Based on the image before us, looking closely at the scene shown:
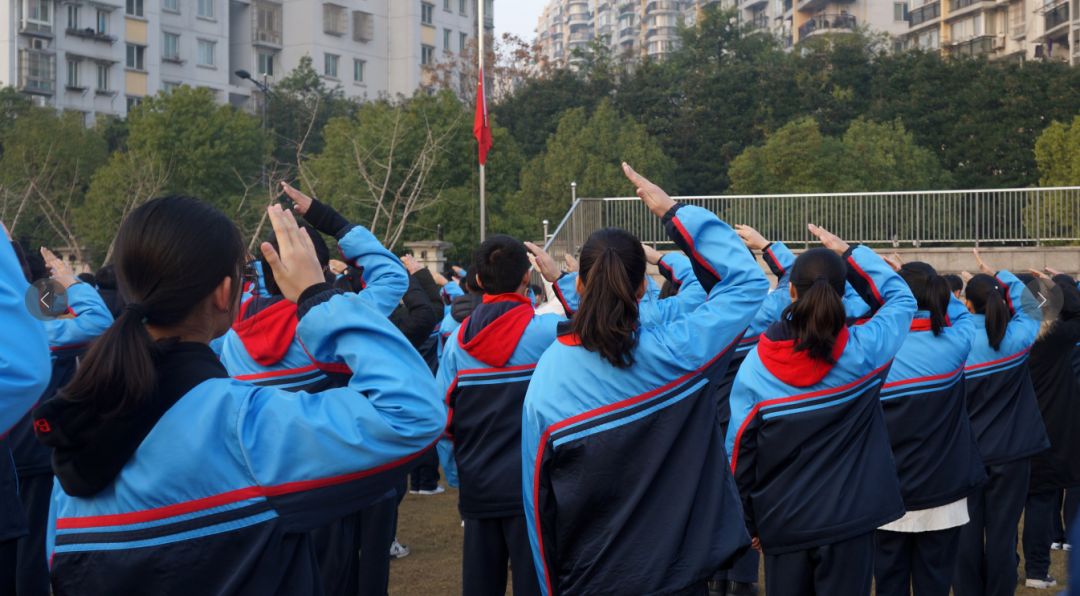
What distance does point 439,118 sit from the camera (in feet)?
83.2

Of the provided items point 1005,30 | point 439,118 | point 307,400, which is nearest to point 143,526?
point 307,400

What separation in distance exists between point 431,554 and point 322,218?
4807 millimetres

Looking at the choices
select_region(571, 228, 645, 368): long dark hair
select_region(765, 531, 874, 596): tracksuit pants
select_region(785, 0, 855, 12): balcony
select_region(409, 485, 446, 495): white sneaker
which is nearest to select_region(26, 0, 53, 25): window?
select_region(785, 0, 855, 12): balcony

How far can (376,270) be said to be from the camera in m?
5.02

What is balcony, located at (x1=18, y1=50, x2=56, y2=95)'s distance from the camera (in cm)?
4828

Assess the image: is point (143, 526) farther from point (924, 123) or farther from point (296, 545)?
point (924, 123)

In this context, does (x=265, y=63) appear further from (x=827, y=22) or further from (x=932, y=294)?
(x=932, y=294)

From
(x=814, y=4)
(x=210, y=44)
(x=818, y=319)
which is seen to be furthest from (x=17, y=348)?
(x=814, y=4)

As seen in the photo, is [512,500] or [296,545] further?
[512,500]

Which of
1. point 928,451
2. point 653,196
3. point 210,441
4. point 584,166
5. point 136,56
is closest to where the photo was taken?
point 210,441

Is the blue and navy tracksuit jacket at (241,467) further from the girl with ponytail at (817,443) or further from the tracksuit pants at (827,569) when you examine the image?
the tracksuit pants at (827,569)

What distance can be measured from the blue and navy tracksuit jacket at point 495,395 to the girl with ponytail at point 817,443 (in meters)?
1.11

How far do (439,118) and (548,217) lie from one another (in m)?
3.28

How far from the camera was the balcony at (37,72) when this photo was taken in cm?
4828
